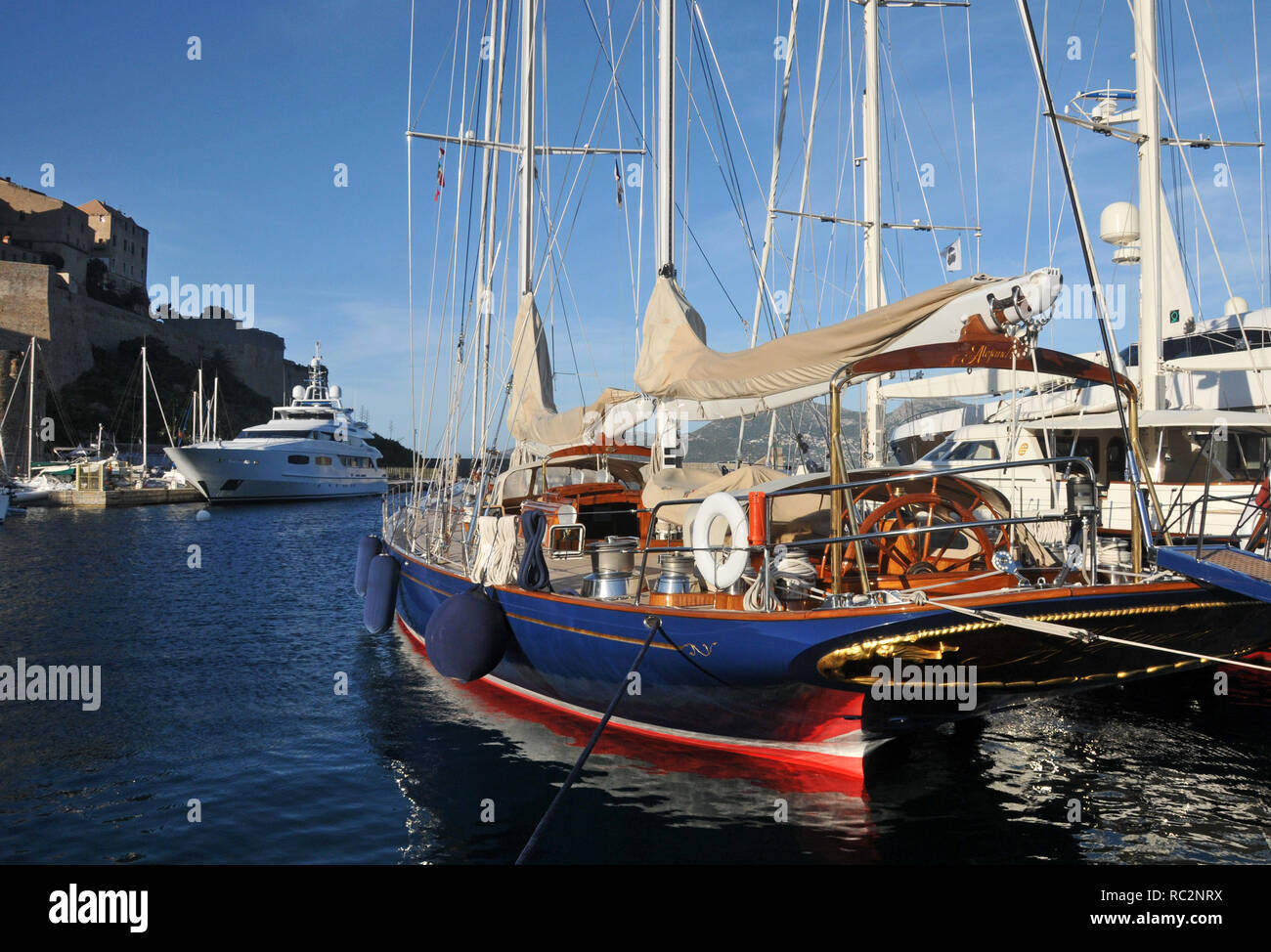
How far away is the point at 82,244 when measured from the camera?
3206 inches

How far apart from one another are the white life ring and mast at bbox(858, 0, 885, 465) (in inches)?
393

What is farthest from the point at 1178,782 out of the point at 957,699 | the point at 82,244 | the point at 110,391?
the point at 82,244

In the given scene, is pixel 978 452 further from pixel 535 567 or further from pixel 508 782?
pixel 508 782

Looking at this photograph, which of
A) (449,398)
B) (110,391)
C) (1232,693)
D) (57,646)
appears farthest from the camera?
(110,391)

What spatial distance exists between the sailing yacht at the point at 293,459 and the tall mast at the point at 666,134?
4577 cm

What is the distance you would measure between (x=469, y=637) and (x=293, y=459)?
51.5 meters

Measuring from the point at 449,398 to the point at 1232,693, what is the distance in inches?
482

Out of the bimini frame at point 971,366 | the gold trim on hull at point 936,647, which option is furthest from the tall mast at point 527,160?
the gold trim on hull at point 936,647

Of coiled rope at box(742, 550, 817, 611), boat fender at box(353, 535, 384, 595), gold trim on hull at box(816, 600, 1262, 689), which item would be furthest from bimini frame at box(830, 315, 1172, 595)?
boat fender at box(353, 535, 384, 595)

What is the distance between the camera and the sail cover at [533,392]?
13.0 metres

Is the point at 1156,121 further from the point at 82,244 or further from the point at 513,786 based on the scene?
the point at 82,244

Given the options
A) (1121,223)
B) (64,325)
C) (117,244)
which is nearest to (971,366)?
(1121,223)

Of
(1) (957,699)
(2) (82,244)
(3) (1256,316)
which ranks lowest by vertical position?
(1) (957,699)

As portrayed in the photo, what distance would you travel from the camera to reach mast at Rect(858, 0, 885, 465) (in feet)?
54.6
